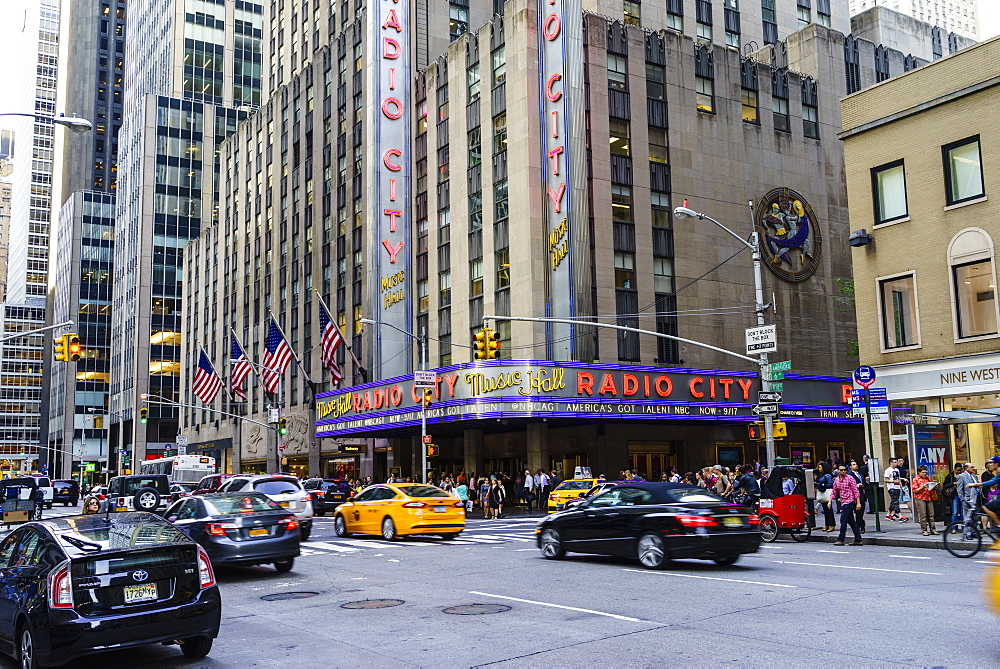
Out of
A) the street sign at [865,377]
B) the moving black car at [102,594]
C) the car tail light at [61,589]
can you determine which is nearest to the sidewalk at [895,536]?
the street sign at [865,377]

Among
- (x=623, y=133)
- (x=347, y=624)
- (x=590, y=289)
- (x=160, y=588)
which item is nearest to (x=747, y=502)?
(x=347, y=624)

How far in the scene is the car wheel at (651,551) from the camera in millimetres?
16219

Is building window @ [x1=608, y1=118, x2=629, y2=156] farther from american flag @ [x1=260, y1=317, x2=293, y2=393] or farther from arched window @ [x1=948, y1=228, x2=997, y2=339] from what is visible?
arched window @ [x1=948, y1=228, x2=997, y2=339]

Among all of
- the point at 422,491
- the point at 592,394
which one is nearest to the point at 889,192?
the point at 592,394

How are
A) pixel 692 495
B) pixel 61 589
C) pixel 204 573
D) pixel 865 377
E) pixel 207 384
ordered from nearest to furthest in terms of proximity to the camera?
pixel 61 589
pixel 204 573
pixel 692 495
pixel 865 377
pixel 207 384

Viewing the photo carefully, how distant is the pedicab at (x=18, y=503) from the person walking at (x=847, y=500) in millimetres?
27831

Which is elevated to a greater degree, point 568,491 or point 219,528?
point 219,528

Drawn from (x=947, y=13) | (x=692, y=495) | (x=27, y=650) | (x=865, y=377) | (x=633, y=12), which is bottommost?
(x=27, y=650)

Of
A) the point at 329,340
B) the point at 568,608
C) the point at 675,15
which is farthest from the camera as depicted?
the point at 675,15

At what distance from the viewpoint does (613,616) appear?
11.3 meters

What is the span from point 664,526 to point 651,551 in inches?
20.0

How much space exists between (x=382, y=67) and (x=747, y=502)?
41.4 metres

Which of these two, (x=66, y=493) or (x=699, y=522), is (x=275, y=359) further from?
(x=699, y=522)

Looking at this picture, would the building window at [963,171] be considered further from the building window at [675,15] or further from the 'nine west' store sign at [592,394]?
the building window at [675,15]
